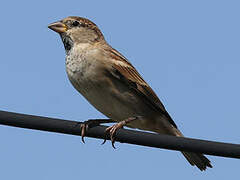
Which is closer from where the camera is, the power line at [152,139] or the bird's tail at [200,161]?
the power line at [152,139]

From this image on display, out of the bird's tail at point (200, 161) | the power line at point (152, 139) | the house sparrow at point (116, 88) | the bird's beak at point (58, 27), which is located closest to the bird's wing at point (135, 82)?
the house sparrow at point (116, 88)

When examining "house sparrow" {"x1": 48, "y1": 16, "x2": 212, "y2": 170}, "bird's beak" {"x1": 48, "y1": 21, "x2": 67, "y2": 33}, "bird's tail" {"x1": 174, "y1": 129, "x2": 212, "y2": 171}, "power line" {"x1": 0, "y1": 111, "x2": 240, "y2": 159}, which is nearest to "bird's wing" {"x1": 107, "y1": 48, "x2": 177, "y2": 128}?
"house sparrow" {"x1": 48, "y1": 16, "x2": 212, "y2": 170}

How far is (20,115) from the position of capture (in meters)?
4.04

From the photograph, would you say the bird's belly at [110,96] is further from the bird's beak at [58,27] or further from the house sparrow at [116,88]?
the bird's beak at [58,27]

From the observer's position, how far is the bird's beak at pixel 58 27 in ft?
23.9

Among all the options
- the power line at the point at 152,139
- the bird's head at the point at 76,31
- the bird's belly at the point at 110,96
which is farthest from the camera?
the bird's head at the point at 76,31

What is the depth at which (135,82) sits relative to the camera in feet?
22.5

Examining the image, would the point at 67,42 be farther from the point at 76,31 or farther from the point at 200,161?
the point at 200,161

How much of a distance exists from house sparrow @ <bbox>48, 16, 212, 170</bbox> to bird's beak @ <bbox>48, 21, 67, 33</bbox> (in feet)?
0.14

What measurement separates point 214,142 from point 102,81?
8.75ft

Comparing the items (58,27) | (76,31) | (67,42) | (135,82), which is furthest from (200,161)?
(58,27)

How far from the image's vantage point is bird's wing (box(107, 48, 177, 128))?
22.1 feet

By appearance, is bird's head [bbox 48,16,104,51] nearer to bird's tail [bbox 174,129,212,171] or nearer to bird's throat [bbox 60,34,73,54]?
→ bird's throat [bbox 60,34,73,54]

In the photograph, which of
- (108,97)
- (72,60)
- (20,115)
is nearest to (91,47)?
(72,60)
